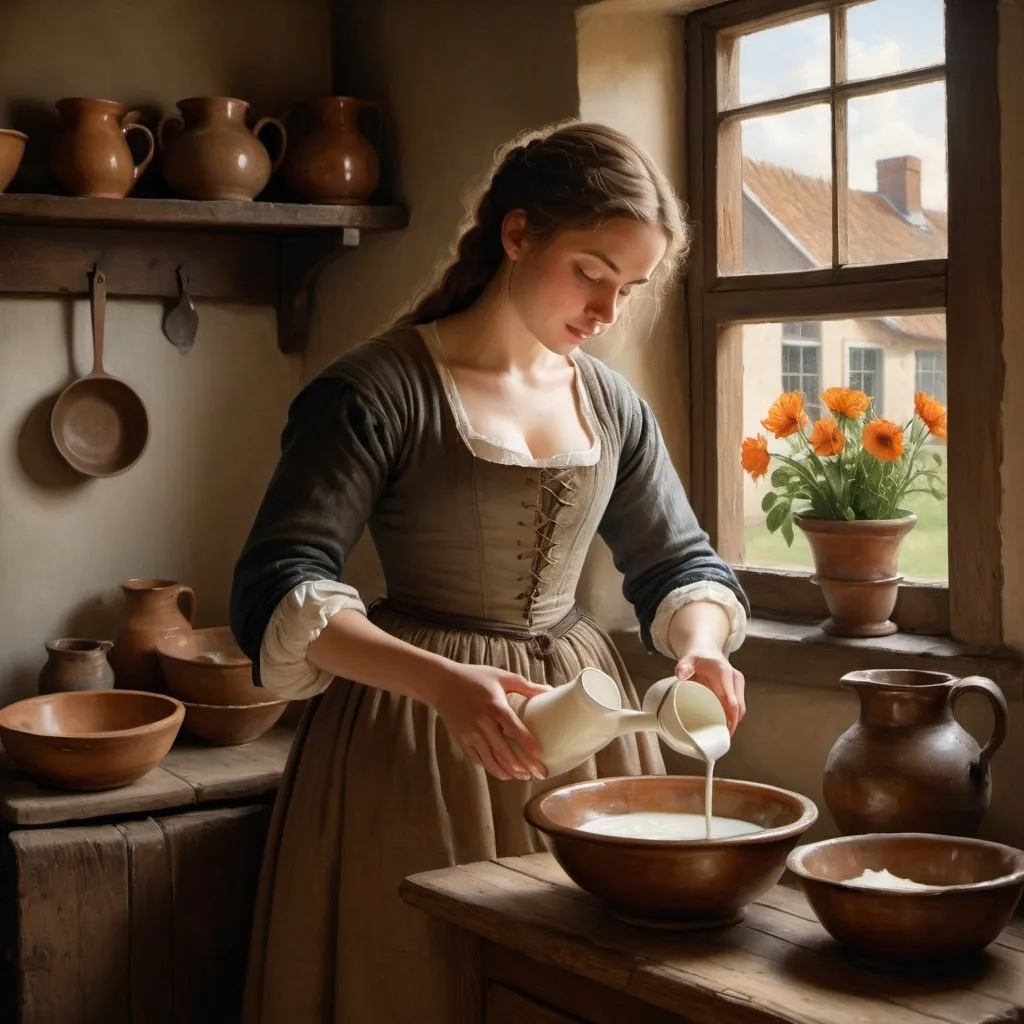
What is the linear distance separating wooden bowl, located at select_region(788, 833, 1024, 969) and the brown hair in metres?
0.79

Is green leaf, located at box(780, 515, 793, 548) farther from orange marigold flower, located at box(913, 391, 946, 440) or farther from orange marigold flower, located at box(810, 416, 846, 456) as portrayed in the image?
orange marigold flower, located at box(913, 391, 946, 440)

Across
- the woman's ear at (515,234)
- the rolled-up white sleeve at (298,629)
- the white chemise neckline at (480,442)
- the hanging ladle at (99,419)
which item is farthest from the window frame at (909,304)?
the hanging ladle at (99,419)

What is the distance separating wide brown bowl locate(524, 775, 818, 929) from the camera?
1.40 meters

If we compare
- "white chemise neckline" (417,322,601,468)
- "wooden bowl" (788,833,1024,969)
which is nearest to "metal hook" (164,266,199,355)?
"white chemise neckline" (417,322,601,468)

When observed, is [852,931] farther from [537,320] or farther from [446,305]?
[446,305]

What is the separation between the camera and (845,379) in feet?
7.93

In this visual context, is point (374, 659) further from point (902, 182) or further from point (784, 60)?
point (784, 60)

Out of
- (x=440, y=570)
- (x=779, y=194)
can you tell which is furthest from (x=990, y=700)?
(x=779, y=194)

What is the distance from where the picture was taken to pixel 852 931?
4.47ft

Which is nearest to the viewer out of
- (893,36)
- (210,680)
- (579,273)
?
(579,273)

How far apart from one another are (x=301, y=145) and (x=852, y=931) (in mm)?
1843

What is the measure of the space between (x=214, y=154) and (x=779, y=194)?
3.24ft

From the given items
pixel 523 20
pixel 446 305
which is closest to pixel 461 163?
pixel 523 20

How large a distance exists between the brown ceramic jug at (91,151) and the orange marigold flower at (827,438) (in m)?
1.26
